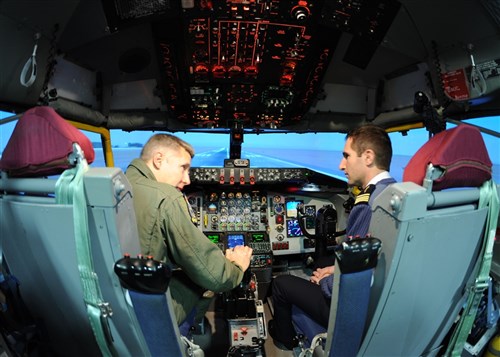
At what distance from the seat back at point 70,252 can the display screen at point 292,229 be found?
2450 mm

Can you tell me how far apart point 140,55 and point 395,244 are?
9.92ft

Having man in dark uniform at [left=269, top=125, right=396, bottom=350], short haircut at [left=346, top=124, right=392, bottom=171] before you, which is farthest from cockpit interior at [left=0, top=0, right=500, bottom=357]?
short haircut at [left=346, top=124, right=392, bottom=171]

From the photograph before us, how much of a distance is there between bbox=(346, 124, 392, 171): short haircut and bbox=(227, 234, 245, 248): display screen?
1.96 meters

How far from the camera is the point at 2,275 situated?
141cm

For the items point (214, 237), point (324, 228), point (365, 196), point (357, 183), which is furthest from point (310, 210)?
point (365, 196)

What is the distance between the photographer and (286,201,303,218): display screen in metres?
3.62

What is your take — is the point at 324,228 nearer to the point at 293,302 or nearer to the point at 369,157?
the point at 293,302

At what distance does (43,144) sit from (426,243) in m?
1.41

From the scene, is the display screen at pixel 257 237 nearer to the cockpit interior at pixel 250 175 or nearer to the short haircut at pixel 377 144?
the cockpit interior at pixel 250 175

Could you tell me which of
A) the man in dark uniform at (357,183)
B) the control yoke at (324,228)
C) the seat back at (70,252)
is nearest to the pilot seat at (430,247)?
the man in dark uniform at (357,183)

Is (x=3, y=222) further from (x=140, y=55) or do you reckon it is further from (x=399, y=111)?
(x=399, y=111)

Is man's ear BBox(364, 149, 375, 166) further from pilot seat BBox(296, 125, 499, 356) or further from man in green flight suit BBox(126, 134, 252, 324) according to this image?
man in green flight suit BBox(126, 134, 252, 324)

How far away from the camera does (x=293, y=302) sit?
199 cm

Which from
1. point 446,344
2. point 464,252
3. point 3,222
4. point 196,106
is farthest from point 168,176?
point 196,106
